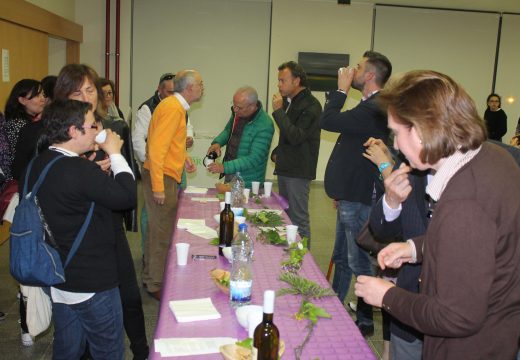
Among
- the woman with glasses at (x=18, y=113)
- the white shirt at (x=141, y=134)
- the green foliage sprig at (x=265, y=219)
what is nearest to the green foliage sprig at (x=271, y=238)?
the green foliage sprig at (x=265, y=219)

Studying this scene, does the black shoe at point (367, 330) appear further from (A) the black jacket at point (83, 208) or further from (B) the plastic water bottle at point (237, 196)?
(A) the black jacket at point (83, 208)

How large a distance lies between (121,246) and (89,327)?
458 millimetres

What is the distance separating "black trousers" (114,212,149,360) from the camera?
94.0 inches

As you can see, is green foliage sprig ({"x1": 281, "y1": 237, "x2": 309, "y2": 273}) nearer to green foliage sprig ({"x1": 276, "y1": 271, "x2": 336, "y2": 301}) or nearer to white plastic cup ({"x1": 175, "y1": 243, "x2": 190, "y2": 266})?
green foliage sprig ({"x1": 276, "y1": 271, "x2": 336, "y2": 301})

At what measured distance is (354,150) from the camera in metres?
3.18

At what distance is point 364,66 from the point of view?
315cm

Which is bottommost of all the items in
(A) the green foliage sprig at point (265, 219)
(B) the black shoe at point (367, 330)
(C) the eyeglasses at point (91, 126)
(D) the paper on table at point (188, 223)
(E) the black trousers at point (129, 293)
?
(B) the black shoe at point (367, 330)

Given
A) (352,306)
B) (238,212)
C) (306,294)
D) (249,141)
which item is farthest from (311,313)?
(249,141)

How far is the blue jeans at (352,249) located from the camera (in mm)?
3191

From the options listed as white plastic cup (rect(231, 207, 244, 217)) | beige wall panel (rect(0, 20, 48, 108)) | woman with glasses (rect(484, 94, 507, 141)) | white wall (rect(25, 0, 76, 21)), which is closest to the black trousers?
white plastic cup (rect(231, 207, 244, 217))

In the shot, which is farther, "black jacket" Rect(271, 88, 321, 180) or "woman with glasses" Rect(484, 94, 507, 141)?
"woman with glasses" Rect(484, 94, 507, 141)

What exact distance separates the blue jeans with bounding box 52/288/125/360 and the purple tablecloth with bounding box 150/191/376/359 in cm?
25

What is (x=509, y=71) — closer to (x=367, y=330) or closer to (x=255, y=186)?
(x=255, y=186)

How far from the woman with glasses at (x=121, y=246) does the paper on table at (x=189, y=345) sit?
35.0 inches
